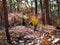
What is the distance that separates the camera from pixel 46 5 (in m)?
14.8

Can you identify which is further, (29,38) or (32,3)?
(32,3)

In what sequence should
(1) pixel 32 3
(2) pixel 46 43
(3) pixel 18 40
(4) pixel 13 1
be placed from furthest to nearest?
1. (1) pixel 32 3
2. (4) pixel 13 1
3. (3) pixel 18 40
4. (2) pixel 46 43

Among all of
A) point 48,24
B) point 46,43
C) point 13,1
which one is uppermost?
point 13,1

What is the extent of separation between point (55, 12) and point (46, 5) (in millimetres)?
8723

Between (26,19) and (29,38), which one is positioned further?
(26,19)

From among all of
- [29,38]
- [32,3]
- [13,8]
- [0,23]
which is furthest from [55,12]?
[29,38]

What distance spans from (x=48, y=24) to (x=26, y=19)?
187 cm

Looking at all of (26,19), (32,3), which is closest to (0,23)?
(26,19)

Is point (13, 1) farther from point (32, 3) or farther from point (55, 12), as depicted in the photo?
point (55, 12)

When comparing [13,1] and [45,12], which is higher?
[13,1]

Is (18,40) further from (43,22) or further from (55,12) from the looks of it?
(55,12)

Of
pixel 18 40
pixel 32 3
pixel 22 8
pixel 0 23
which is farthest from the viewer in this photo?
pixel 32 3

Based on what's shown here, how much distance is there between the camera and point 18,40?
959cm

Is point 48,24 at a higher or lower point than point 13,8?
lower
